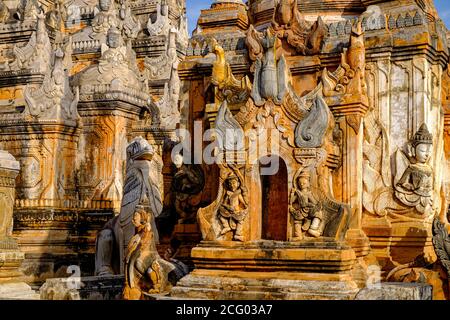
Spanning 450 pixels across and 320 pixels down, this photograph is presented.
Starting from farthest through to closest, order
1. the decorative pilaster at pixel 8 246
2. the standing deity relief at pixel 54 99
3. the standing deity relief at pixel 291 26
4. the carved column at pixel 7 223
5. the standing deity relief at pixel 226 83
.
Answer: the standing deity relief at pixel 54 99, the carved column at pixel 7 223, the decorative pilaster at pixel 8 246, the standing deity relief at pixel 291 26, the standing deity relief at pixel 226 83

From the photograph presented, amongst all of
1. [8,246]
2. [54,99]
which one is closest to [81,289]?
[8,246]

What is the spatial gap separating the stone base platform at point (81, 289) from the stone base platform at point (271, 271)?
1.29m

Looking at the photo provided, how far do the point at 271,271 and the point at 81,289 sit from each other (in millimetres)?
2435

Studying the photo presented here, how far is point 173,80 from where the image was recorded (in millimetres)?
24359

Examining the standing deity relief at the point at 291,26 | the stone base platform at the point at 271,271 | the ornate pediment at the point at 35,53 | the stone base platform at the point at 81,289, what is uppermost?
the ornate pediment at the point at 35,53

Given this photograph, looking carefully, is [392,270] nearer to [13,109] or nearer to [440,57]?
[440,57]

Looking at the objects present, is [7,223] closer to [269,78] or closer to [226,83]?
[226,83]

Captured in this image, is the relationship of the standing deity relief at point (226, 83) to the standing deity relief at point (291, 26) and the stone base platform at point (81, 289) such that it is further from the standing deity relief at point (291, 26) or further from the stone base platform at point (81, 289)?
the stone base platform at point (81, 289)

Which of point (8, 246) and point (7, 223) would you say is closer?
point (8, 246)

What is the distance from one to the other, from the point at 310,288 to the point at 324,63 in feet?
12.5

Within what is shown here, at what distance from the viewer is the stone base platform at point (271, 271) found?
7.56 metres

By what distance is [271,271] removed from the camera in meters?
7.98

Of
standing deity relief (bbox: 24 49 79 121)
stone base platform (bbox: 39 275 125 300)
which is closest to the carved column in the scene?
stone base platform (bbox: 39 275 125 300)

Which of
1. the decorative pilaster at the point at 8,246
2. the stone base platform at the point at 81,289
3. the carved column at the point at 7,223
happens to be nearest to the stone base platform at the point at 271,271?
the stone base platform at the point at 81,289
